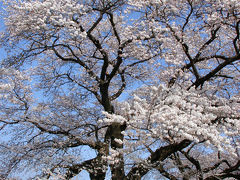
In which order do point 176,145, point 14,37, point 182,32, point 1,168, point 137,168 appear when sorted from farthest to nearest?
point 1,168
point 182,32
point 14,37
point 137,168
point 176,145

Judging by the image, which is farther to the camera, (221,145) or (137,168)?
(137,168)

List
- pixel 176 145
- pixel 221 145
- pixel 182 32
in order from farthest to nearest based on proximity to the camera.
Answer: pixel 182 32 < pixel 176 145 < pixel 221 145

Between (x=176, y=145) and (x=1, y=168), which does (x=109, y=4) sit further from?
(x=1, y=168)

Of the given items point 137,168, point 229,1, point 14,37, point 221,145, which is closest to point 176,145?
point 137,168

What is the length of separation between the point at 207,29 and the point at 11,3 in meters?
6.88

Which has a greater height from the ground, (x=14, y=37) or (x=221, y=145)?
(x=14, y=37)

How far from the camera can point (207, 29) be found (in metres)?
9.24

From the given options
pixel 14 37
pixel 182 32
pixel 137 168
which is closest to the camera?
pixel 137 168

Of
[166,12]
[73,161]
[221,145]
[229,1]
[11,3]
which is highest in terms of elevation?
[11,3]

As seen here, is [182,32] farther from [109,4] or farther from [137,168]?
[137,168]

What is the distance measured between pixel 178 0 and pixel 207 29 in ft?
4.84

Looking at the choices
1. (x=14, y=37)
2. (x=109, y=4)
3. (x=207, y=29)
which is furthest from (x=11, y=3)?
(x=207, y=29)

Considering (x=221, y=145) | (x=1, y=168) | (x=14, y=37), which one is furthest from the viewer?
(x=1, y=168)

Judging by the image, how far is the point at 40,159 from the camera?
30.8 feet
